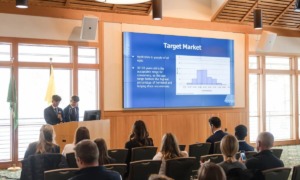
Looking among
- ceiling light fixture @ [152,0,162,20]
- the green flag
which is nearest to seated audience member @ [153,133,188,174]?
ceiling light fixture @ [152,0,162,20]

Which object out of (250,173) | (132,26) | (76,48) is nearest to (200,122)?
(132,26)

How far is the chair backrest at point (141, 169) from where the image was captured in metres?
4.36

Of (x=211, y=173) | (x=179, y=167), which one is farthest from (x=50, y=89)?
(x=211, y=173)

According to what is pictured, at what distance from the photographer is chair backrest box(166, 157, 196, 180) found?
4438mm

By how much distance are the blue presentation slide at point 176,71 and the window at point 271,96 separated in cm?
132

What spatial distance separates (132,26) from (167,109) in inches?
91.5

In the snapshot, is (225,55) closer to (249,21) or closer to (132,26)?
(249,21)

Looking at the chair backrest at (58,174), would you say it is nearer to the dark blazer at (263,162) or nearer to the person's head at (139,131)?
the dark blazer at (263,162)

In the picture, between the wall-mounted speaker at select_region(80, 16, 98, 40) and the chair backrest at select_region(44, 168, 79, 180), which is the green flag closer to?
the wall-mounted speaker at select_region(80, 16, 98, 40)

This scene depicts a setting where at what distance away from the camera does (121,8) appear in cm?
1000

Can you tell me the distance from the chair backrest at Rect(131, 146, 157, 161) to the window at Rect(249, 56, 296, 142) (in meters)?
7.43

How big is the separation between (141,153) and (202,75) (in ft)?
18.9

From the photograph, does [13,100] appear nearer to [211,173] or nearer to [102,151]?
[102,151]

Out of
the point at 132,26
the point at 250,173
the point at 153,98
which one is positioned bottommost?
the point at 250,173
